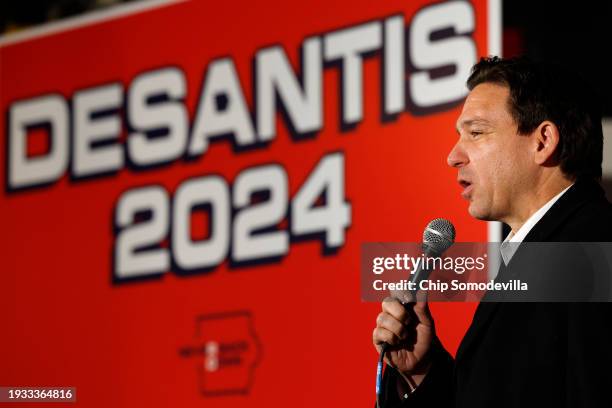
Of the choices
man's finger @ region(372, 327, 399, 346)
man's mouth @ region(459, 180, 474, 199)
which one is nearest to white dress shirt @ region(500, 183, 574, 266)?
man's mouth @ region(459, 180, 474, 199)

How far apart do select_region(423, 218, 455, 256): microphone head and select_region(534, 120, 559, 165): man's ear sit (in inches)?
7.4

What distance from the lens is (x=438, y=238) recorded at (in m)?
1.79

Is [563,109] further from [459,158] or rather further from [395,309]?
[395,309]

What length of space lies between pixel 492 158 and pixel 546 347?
38 cm

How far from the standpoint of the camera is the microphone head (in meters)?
1.79

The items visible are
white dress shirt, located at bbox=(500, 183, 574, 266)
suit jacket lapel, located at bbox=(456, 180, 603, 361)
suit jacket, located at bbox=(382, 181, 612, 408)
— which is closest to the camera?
suit jacket, located at bbox=(382, 181, 612, 408)

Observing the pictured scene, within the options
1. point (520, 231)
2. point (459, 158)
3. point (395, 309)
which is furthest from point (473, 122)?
point (395, 309)

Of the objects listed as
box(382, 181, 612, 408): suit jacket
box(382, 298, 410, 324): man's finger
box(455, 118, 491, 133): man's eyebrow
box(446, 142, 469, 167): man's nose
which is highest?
box(455, 118, 491, 133): man's eyebrow

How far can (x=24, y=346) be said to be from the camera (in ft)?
12.7

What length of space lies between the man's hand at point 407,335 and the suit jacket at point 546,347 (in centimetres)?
11

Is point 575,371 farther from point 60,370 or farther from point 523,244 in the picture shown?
point 60,370

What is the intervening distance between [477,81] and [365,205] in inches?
50.2

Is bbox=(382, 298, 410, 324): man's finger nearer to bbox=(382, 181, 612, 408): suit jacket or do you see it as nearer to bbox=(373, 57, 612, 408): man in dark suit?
bbox=(373, 57, 612, 408): man in dark suit

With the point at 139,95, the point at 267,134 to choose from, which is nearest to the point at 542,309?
the point at 267,134
